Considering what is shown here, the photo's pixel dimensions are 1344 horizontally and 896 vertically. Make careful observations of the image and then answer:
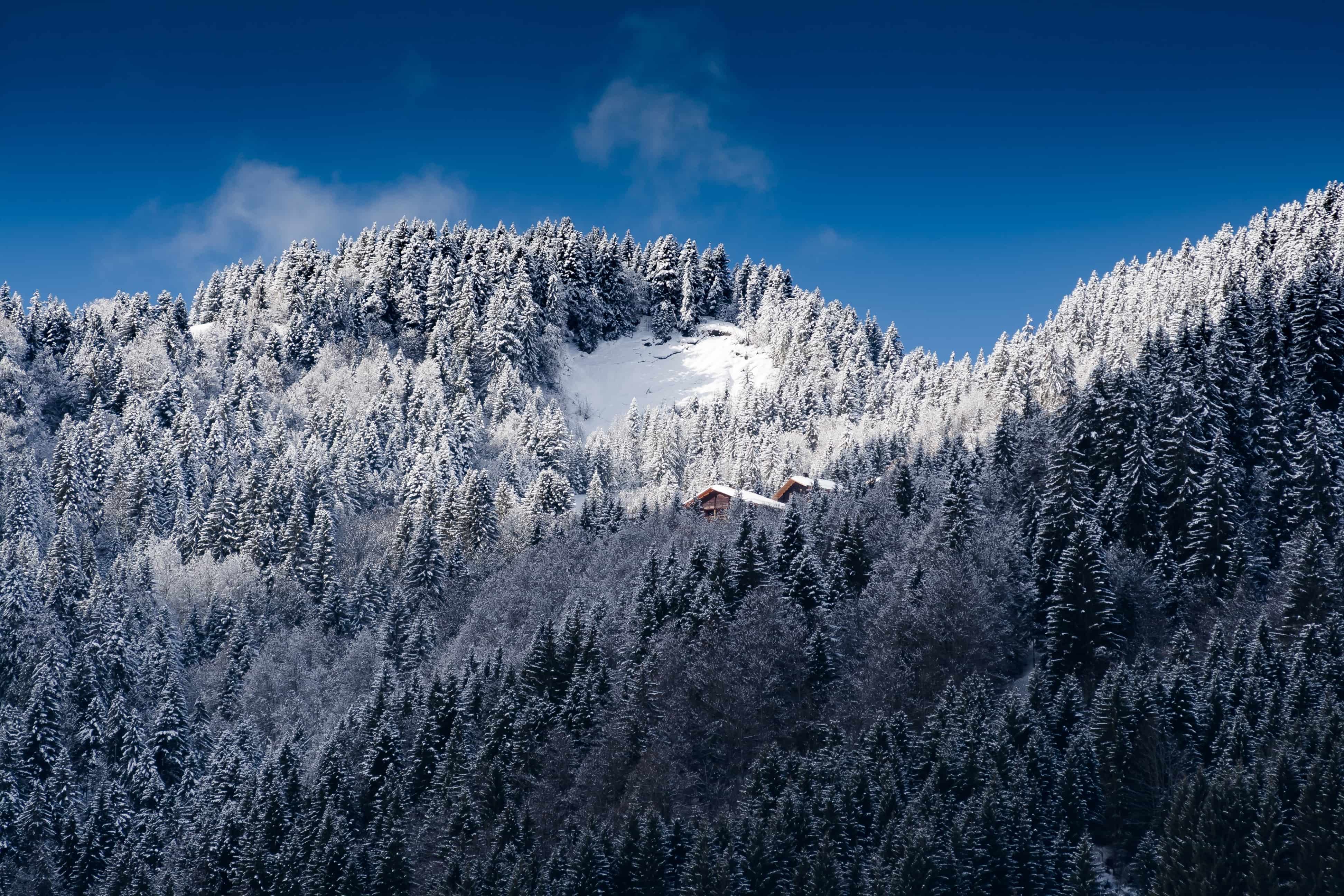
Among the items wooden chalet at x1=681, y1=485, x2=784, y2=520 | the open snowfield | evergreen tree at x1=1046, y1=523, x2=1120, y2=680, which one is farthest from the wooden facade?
the open snowfield

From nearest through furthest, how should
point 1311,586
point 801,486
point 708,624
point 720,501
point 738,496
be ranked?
point 1311,586
point 708,624
point 738,496
point 801,486
point 720,501

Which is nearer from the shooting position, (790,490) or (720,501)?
(720,501)

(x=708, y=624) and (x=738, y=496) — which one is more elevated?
(x=738, y=496)

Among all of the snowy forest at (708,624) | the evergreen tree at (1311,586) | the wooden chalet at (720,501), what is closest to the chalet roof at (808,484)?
the wooden chalet at (720,501)

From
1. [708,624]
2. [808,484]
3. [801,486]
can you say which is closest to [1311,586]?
[708,624]

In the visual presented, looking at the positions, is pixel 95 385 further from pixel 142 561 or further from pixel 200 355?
pixel 142 561

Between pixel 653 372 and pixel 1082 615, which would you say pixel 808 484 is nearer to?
pixel 1082 615
